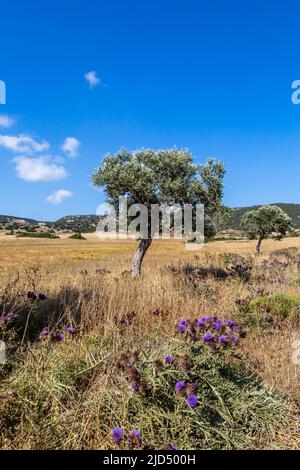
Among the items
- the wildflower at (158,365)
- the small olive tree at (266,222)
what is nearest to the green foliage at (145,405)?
the wildflower at (158,365)

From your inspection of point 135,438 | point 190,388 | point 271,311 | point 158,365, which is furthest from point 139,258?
point 135,438

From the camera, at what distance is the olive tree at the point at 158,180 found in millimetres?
15716

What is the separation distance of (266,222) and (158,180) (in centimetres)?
2817

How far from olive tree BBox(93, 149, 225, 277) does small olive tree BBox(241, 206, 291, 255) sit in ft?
83.8

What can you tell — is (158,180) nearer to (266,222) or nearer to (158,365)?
(158,365)

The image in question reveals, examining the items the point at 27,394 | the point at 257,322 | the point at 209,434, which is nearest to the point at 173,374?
the point at 209,434

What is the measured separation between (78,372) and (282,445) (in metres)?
2.24

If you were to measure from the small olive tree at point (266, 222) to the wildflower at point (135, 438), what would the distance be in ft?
127

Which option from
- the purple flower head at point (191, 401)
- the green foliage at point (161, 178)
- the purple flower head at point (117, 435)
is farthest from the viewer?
the green foliage at point (161, 178)

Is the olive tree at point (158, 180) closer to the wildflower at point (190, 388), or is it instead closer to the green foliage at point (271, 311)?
the green foliage at point (271, 311)

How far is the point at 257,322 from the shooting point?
7.30 m

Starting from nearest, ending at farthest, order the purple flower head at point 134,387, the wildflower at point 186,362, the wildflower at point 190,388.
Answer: the wildflower at point 190,388 → the purple flower head at point 134,387 → the wildflower at point 186,362

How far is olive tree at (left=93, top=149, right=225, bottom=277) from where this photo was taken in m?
15.7

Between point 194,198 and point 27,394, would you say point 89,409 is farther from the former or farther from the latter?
point 194,198
